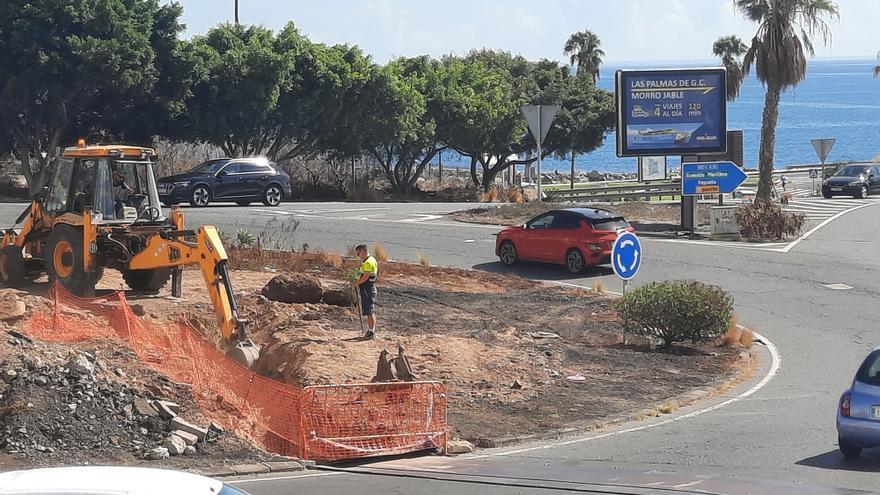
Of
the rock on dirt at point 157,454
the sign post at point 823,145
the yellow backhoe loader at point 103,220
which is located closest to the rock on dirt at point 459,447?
the rock on dirt at point 157,454

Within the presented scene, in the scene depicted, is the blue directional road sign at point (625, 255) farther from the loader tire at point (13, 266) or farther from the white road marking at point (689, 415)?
the loader tire at point (13, 266)

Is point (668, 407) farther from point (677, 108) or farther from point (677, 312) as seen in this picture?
point (677, 108)

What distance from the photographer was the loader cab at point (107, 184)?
19453 millimetres

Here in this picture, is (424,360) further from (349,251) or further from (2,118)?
(2,118)

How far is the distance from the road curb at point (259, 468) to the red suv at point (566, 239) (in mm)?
17262

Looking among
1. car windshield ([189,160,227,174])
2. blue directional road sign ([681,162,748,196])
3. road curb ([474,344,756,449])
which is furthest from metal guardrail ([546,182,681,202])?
road curb ([474,344,756,449])

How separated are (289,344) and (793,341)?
366 inches

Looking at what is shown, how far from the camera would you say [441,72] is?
58875mm

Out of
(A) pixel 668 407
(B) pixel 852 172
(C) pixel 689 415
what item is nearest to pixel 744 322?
(A) pixel 668 407

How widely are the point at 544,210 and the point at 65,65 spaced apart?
56.7 ft

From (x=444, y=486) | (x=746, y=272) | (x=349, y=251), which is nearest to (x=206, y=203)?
(x=349, y=251)

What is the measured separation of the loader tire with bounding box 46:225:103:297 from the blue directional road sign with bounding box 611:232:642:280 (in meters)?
8.55

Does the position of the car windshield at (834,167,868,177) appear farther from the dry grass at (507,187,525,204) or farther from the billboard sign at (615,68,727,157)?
the billboard sign at (615,68,727,157)

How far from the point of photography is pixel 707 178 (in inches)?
1449
